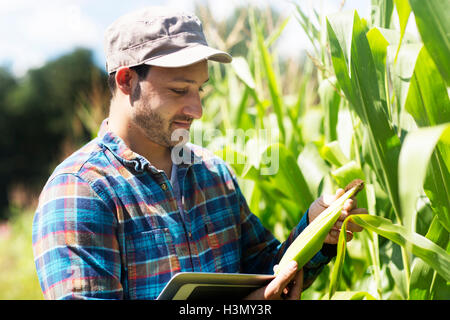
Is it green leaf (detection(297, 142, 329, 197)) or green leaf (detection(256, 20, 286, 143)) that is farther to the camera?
green leaf (detection(256, 20, 286, 143))

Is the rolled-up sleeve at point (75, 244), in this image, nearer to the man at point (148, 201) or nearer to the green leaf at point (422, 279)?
the man at point (148, 201)

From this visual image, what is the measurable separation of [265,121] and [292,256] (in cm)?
76

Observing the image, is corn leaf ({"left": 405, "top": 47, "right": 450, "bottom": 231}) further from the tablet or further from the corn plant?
the tablet

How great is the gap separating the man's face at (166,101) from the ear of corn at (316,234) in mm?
296

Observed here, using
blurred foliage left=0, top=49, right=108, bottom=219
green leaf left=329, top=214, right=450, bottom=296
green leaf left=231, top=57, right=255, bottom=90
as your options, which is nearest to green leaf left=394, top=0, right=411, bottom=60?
green leaf left=329, top=214, right=450, bottom=296

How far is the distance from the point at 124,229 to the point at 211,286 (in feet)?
0.62

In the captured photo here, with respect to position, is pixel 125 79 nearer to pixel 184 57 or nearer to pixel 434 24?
pixel 184 57

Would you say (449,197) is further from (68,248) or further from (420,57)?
(68,248)

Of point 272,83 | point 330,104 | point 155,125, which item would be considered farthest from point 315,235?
point 272,83

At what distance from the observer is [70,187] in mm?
760

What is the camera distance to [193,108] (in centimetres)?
85

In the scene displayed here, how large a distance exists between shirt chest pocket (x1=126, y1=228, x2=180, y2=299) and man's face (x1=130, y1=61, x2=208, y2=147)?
0.60 ft

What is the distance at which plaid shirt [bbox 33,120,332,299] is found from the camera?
716 millimetres

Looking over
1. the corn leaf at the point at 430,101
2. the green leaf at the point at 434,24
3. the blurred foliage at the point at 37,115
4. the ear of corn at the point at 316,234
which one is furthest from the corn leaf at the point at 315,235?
Result: the blurred foliage at the point at 37,115
